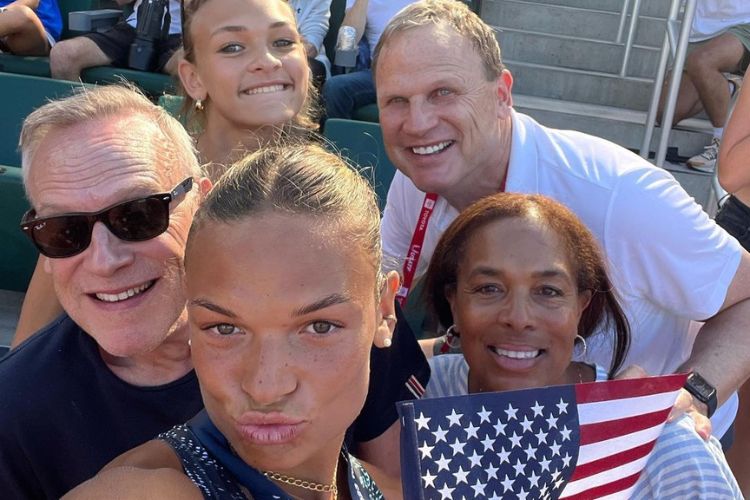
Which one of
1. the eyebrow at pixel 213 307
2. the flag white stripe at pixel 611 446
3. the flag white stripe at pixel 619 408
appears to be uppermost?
the eyebrow at pixel 213 307

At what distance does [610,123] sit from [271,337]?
226 inches

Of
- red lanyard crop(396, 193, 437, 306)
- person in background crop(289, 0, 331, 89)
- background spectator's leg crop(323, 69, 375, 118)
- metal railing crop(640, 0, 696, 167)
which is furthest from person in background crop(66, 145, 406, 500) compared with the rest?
person in background crop(289, 0, 331, 89)

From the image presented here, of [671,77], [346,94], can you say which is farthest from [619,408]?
[346,94]

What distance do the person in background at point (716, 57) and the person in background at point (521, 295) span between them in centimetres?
403

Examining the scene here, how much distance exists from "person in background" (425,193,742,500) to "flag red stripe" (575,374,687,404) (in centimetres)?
13

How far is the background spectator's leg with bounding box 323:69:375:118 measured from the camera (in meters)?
5.44

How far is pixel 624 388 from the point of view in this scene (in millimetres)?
1742

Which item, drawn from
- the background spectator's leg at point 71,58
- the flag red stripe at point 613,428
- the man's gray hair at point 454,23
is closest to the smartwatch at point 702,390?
the flag red stripe at point 613,428

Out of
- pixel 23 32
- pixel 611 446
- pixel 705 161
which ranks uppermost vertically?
pixel 611 446

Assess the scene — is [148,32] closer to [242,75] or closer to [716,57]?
[242,75]

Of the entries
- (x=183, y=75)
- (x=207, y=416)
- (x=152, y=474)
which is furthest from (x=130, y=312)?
(x=183, y=75)

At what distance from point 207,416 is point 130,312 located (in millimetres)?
569

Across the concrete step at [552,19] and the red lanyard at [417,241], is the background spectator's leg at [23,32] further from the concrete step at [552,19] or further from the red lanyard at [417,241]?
the red lanyard at [417,241]

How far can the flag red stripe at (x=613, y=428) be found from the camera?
5.66 feet
